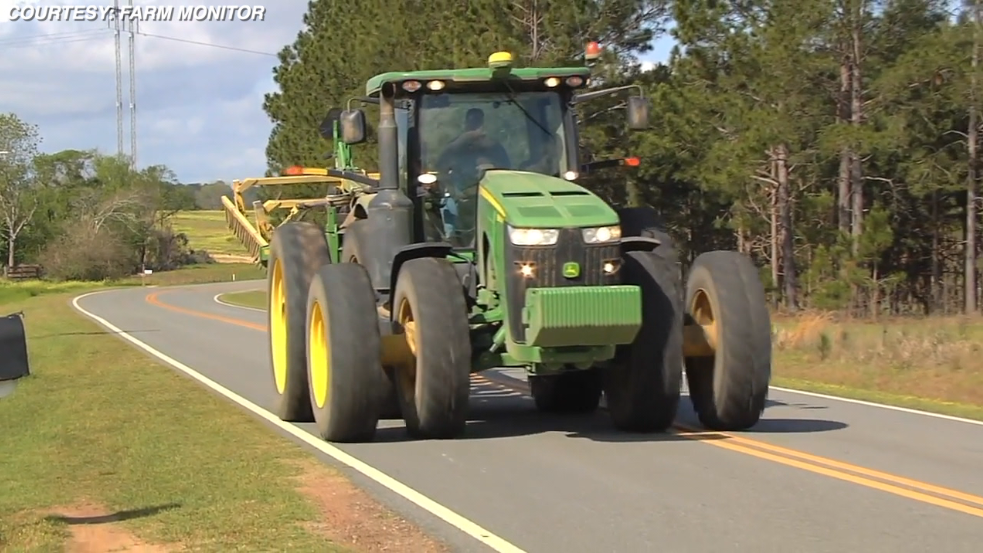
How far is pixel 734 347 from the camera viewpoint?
10656mm

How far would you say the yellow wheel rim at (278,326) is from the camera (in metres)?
13.6

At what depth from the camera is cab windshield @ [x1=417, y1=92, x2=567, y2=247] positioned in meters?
11.6

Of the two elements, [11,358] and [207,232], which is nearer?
[11,358]

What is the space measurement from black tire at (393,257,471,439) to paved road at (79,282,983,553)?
344mm

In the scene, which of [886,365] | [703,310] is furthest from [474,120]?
[886,365]

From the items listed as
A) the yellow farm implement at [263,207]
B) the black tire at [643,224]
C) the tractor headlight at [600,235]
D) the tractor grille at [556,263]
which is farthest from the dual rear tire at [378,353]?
the yellow farm implement at [263,207]

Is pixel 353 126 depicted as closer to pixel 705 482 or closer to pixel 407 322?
pixel 407 322

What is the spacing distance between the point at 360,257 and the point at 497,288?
7.73 feet

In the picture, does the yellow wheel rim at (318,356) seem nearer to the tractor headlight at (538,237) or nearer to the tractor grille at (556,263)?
the tractor grille at (556,263)

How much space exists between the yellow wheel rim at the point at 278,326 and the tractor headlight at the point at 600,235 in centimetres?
450

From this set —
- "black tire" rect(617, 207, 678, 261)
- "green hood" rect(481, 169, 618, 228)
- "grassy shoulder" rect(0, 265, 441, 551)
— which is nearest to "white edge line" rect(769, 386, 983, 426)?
"black tire" rect(617, 207, 678, 261)

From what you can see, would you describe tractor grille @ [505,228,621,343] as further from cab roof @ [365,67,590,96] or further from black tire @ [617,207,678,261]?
cab roof @ [365,67,590,96]

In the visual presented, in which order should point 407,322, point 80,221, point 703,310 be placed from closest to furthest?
point 407,322, point 703,310, point 80,221

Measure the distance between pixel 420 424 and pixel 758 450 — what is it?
2707 mm
